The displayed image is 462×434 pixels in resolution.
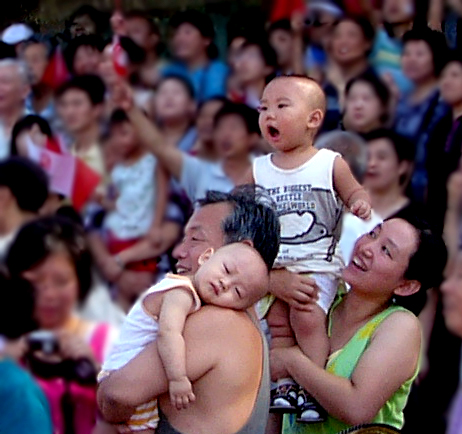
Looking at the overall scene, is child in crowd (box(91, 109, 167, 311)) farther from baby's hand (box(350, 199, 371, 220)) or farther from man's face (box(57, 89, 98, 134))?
baby's hand (box(350, 199, 371, 220))

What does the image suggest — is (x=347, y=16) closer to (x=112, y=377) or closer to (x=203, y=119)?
(x=203, y=119)

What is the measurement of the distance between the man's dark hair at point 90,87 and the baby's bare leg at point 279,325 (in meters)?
2.94

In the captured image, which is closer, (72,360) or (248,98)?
(72,360)

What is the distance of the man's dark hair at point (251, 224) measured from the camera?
2824 mm

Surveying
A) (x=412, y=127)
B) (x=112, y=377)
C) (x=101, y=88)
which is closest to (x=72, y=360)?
(x=112, y=377)

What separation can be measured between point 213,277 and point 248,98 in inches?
129

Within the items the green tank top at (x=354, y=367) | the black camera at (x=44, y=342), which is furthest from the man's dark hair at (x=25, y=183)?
the green tank top at (x=354, y=367)

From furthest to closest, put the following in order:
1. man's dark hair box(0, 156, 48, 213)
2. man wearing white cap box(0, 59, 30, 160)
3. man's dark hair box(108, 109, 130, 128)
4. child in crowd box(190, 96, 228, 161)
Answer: man wearing white cap box(0, 59, 30, 160) < man's dark hair box(108, 109, 130, 128) < child in crowd box(190, 96, 228, 161) < man's dark hair box(0, 156, 48, 213)

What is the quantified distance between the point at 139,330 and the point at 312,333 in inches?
26.5

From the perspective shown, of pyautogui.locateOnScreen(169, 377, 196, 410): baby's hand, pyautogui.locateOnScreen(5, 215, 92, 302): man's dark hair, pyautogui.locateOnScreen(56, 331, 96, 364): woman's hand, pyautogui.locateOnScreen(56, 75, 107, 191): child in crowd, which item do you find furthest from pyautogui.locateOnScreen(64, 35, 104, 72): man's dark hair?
pyautogui.locateOnScreen(169, 377, 196, 410): baby's hand

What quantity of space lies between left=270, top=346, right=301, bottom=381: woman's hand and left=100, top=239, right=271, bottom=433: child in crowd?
437 mm

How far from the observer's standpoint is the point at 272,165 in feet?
→ 11.5

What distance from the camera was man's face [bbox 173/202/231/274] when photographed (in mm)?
2842

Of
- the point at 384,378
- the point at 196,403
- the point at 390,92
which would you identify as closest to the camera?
the point at 196,403
